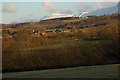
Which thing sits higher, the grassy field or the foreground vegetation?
the foreground vegetation

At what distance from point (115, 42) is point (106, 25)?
43.5 ft

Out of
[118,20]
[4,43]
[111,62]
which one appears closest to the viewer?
[111,62]

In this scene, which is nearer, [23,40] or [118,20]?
[23,40]

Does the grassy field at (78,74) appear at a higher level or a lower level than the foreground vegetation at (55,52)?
lower

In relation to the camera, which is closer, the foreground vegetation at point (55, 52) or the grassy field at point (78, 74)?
the grassy field at point (78, 74)

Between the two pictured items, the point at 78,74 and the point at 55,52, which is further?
the point at 55,52

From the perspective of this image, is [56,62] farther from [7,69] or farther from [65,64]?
[7,69]

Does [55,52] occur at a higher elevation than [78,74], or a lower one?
higher

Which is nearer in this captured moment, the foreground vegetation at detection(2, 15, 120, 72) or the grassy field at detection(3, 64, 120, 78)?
the grassy field at detection(3, 64, 120, 78)

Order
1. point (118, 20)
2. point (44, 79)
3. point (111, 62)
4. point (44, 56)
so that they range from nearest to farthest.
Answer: point (44, 79), point (111, 62), point (44, 56), point (118, 20)

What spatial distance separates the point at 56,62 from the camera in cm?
4425

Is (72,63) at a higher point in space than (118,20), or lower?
lower

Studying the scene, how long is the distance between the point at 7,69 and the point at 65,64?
289 inches

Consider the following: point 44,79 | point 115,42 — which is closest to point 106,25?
point 115,42
